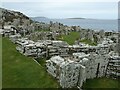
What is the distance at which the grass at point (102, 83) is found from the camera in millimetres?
59466

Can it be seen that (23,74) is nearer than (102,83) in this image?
Yes

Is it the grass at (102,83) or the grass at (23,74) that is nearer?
the grass at (23,74)

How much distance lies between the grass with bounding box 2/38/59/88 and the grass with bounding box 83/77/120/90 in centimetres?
910

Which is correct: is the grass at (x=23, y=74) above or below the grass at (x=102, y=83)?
above

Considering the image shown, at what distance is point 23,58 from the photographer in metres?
71.8

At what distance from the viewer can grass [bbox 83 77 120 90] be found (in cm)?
5947

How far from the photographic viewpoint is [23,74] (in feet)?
199

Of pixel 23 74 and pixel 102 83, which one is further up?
pixel 23 74

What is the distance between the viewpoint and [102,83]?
6138cm

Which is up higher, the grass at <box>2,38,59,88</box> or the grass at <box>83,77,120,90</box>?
the grass at <box>2,38,59,88</box>

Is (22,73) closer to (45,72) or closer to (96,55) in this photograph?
(45,72)

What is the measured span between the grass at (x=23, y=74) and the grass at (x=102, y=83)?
910cm

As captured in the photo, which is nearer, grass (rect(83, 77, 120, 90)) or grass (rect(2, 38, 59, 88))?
grass (rect(2, 38, 59, 88))

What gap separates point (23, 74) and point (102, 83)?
21156 mm
